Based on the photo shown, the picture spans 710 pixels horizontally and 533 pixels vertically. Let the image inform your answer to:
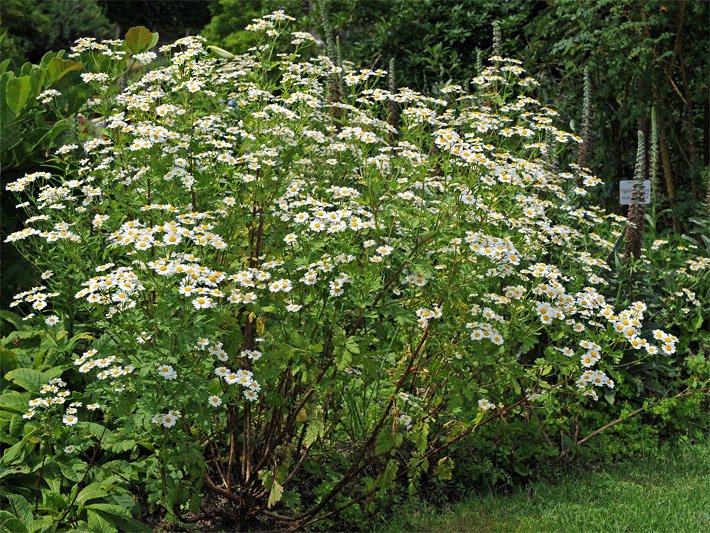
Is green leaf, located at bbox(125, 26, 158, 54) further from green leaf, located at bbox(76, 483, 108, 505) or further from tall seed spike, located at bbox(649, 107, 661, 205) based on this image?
tall seed spike, located at bbox(649, 107, 661, 205)

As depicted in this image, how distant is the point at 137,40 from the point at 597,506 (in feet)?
11.2

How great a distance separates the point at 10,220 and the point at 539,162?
2929mm

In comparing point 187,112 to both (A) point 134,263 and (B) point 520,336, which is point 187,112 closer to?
(A) point 134,263

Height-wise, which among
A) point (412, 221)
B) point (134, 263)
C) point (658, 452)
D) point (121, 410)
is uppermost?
point (412, 221)

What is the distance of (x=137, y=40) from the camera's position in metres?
4.56

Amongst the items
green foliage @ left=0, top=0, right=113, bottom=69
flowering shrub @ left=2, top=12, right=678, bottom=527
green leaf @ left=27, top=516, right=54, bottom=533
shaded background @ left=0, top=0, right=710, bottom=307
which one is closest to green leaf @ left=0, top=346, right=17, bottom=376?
flowering shrub @ left=2, top=12, right=678, bottom=527

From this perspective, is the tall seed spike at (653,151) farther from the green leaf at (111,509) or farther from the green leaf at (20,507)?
the green leaf at (20,507)

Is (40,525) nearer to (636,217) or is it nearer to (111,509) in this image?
(111,509)

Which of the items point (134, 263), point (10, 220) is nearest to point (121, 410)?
point (134, 263)

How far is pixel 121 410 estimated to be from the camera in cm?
291

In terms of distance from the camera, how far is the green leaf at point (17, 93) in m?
4.49

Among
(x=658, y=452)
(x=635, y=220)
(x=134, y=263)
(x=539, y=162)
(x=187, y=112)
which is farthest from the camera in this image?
(x=635, y=220)

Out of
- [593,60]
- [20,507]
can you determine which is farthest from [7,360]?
[593,60]

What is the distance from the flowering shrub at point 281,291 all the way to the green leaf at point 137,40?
30.8 inches
